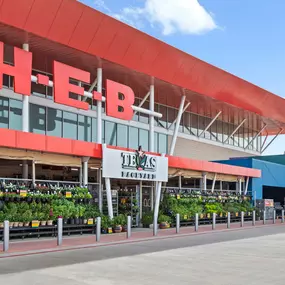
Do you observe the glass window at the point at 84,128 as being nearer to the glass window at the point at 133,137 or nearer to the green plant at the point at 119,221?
the glass window at the point at 133,137

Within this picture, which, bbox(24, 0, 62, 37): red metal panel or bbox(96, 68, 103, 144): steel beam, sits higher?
bbox(24, 0, 62, 37): red metal panel

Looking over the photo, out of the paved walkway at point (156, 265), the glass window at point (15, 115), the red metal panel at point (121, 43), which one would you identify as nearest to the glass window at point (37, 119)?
the glass window at point (15, 115)

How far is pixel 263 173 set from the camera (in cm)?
3962

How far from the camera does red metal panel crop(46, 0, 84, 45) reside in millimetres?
20656

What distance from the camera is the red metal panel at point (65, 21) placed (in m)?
20.7

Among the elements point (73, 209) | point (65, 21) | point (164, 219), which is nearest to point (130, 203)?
point (164, 219)

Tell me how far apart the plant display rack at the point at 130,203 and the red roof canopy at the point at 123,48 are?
6653 mm

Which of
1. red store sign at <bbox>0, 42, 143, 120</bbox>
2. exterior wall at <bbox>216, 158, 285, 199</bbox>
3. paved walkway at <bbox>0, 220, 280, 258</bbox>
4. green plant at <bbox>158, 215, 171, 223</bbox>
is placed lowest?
Answer: paved walkway at <bbox>0, 220, 280, 258</bbox>

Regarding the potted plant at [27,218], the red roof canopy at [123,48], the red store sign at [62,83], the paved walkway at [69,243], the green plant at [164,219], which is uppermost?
the red roof canopy at [123,48]

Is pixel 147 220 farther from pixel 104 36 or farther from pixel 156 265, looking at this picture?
pixel 156 265

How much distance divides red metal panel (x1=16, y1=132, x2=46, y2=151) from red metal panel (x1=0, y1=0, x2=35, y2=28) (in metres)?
4.61

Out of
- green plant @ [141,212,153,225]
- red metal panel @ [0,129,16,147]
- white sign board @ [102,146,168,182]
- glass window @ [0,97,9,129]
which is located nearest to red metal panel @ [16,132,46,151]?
red metal panel @ [0,129,16,147]

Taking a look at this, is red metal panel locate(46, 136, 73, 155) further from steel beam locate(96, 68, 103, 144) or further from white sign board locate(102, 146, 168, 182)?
steel beam locate(96, 68, 103, 144)

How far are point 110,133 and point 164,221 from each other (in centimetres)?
716
